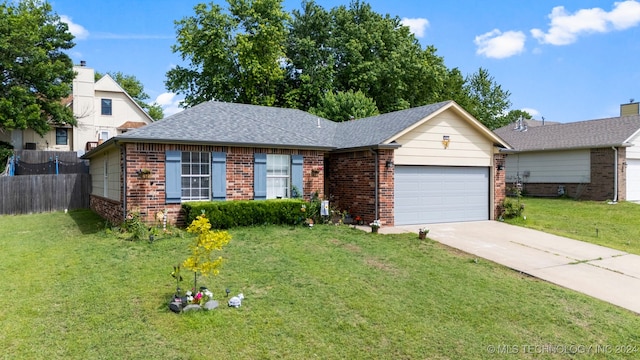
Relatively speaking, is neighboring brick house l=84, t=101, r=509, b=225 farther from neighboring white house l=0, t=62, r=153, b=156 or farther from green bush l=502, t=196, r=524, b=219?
neighboring white house l=0, t=62, r=153, b=156

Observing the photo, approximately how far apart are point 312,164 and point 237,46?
695 inches

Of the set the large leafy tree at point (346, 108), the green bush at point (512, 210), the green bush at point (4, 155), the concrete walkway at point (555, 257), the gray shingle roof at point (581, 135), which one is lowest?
the concrete walkway at point (555, 257)

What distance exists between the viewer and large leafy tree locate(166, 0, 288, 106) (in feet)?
92.2

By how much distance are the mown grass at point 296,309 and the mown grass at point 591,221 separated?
5956mm

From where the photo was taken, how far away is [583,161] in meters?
21.1

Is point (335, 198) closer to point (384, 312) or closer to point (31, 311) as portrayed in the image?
point (384, 312)

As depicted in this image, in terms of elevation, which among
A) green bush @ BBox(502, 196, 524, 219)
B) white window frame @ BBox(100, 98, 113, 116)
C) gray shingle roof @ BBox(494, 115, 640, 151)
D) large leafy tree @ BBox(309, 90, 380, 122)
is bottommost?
green bush @ BBox(502, 196, 524, 219)

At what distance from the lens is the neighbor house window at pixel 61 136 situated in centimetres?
3002

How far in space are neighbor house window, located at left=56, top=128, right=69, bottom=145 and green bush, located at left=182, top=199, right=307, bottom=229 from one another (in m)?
24.8

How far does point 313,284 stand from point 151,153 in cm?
694

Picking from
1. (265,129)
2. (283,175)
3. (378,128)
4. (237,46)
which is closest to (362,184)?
(378,128)

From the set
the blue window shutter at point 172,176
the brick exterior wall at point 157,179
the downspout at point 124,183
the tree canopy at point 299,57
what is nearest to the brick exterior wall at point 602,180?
the tree canopy at point 299,57

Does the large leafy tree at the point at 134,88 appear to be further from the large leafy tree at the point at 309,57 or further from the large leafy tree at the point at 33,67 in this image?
the large leafy tree at the point at 309,57

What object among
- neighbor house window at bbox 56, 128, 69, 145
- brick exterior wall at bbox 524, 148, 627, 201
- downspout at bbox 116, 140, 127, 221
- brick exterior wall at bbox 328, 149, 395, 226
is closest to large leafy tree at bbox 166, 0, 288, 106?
neighbor house window at bbox 56, 128, 69, 145
